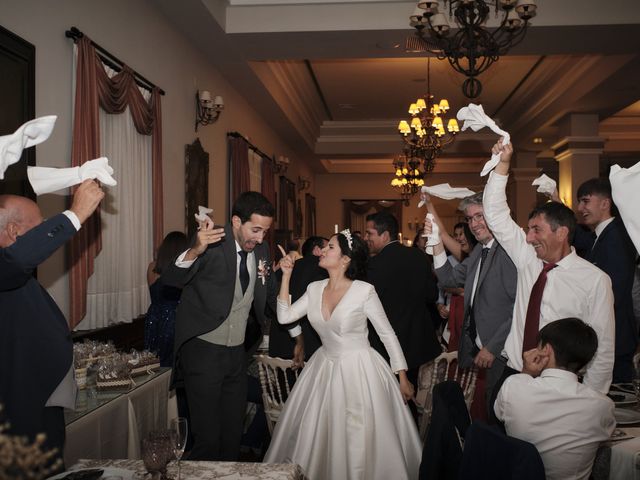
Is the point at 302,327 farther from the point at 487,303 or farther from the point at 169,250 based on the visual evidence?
the point at 487,303

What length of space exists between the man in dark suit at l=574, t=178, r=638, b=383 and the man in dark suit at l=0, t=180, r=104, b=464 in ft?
10.3

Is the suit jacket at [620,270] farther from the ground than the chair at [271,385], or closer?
farther from the ground

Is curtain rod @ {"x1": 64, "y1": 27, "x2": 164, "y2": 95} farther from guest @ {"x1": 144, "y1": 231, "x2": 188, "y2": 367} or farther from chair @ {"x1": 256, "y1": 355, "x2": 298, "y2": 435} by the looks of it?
chair @ {"x1": 256, "y1": 355, "x2": 298, "y2": 435}

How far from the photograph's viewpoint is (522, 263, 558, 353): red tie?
2.79 meters

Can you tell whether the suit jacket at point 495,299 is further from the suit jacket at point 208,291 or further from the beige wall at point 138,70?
the beige wall at point 138,70

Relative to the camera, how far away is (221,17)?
6.14 meters

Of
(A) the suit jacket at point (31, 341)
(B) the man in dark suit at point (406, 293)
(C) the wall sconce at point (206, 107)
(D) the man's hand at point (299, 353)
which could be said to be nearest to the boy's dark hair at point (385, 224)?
(B) the man in dark suit at point (406, 293)

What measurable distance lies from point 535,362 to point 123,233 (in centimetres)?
350

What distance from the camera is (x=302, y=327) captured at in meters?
4.36

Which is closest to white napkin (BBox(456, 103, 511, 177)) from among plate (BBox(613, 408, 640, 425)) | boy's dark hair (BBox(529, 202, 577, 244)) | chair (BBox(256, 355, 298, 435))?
boy's dark hair (BBox(529, 202, 577, 244))

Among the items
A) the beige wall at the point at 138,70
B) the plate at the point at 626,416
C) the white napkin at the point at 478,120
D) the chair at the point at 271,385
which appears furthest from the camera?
the chair at the point at 271,385

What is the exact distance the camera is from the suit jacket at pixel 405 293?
477cm

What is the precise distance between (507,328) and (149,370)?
2171 millimetres

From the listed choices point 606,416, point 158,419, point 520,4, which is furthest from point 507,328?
point 520,4
